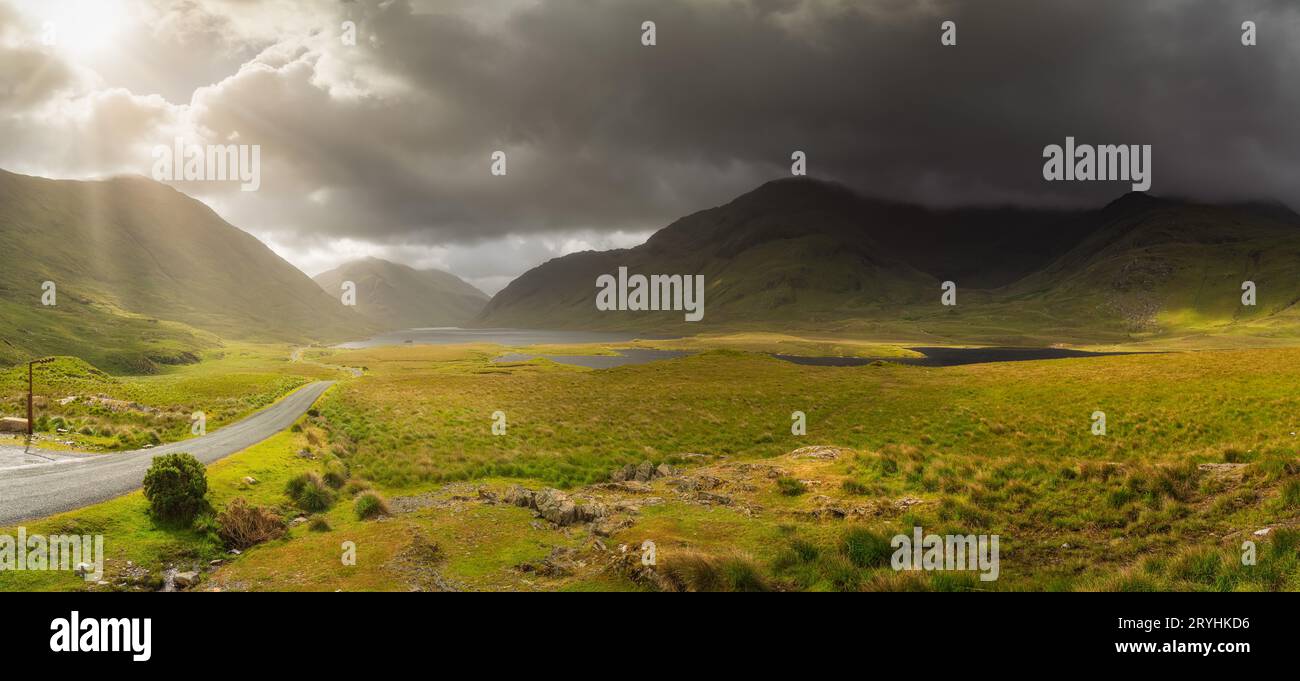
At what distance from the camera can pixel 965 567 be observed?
34.1 ft

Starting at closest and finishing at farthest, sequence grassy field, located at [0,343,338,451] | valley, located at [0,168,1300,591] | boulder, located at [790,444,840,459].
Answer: valley, located at [0,168,1300,591] < boulder, located at [790,444,840,459] < grassy field, located at [0,343,338,451]

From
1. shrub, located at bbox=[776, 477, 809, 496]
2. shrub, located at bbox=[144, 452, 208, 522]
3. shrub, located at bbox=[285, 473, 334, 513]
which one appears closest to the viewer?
shrub, located at bbox=[144, 452, 208, 522]

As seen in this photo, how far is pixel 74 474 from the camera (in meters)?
20.2

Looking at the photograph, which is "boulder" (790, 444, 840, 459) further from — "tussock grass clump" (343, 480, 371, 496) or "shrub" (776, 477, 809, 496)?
"tussock grass clump" (343, 480, 371, 496)

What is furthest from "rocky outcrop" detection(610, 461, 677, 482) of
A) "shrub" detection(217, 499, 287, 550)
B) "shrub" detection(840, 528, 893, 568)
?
"shrub" detection(217, 499, 287, 550)

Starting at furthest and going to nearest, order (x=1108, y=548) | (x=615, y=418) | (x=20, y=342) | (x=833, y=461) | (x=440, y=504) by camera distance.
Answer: (x=20, y=342) → (x=615, y=418) → (x=833, y=461) → (x=440, y=504) → (x=1108, y=548)

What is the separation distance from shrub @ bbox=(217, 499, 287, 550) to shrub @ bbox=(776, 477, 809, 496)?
17576mm

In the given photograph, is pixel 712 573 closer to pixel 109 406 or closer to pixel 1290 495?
pixel 1290 495

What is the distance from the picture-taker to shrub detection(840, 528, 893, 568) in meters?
11.1

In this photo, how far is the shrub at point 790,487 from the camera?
18656mm

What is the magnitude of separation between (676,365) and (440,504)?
60.9m
